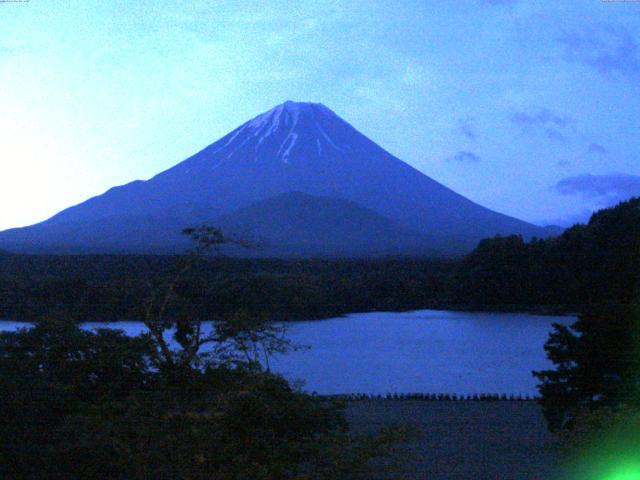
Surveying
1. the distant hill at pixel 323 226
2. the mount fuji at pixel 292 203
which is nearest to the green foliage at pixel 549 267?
the mount fuji at pixel 292 203

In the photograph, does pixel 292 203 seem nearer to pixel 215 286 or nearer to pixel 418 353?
pixel 418 353

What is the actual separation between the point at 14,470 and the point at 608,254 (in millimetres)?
Answer: 13894

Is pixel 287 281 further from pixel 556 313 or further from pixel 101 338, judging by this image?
pixel 101 338

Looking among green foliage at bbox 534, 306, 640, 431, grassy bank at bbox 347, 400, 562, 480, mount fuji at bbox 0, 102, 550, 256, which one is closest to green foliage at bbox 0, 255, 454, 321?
grassy bank at bbox 347, 400, 562, 480

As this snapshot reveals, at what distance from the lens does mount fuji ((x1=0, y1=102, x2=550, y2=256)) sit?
1203 inches

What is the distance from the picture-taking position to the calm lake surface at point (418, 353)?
10.3 m

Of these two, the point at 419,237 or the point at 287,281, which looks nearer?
the point at 287,281

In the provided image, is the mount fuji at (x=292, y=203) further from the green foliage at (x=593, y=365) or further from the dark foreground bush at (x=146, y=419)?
the dark foreground bush at (x=146, y=419)

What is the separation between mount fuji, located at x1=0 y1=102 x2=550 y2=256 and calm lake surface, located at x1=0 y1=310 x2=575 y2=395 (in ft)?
39.9

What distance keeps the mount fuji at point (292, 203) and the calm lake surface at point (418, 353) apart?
39.9 feet

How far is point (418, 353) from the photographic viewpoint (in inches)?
496

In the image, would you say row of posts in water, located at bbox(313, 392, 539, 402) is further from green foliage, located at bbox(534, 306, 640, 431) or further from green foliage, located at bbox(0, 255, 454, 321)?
green foliage, located at bbox(534, 306, 640, 431)

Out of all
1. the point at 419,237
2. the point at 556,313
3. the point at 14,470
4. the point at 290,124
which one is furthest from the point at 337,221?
the point at 14,470

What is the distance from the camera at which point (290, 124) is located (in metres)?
43.7
